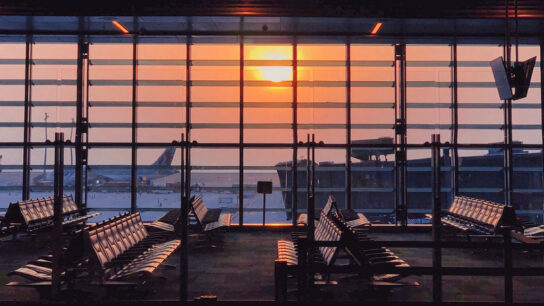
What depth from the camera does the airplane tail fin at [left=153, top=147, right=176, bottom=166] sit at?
10594 millimetres

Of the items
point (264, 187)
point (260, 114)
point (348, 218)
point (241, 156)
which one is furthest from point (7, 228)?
point (348, 218)

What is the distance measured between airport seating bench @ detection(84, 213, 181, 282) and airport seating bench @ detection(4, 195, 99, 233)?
2797mm

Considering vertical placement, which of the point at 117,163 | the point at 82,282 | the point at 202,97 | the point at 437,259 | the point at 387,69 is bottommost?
the point at 82,282

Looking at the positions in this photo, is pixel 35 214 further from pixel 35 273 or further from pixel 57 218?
pixel 57 218

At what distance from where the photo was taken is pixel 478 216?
831cm

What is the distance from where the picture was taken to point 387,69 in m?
10.7

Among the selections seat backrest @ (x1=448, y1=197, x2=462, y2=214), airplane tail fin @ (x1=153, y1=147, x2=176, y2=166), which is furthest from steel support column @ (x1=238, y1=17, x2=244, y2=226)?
seat backrest @ (x1=448, y1=197, x2=462, y2=214)

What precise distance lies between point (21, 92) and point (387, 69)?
882cm

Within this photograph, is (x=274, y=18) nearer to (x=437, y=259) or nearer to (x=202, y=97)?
(x=202, y=97)

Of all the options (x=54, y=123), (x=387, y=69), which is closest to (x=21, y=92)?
(x=54, y=123)

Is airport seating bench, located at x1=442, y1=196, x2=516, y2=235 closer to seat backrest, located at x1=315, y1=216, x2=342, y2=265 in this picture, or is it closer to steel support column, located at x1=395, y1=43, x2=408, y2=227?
steel support column, located at x1=395, y1=43, x2=408, y2=227

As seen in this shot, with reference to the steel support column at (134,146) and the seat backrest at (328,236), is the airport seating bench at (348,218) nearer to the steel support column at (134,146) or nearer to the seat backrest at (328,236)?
the seat backrest at (328,236)

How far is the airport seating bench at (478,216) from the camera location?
24.7 ft

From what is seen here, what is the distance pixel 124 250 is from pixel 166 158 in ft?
17.1
